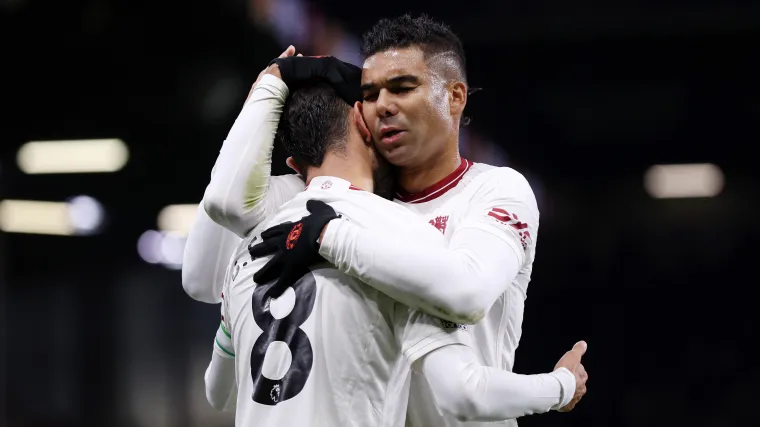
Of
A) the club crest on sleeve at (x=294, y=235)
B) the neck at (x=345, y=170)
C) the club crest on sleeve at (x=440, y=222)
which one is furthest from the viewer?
the club crest on sleeve at (x=440, y=222)

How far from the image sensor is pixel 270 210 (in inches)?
69.6

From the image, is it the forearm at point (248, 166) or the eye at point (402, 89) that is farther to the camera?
the eye at point (402, 89)

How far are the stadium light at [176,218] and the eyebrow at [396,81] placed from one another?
4639 mm

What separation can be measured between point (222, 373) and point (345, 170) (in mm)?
589

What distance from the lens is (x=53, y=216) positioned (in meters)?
6.52

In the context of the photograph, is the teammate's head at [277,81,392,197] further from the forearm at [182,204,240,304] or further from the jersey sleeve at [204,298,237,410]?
the jersey sleeve at [204,298,237,410]

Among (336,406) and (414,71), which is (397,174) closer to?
(414,71)

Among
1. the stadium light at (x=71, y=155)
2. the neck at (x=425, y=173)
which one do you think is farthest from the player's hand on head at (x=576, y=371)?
the stadium light at (x=71, y=155)

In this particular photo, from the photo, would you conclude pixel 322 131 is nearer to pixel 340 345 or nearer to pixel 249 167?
pixel 249 167

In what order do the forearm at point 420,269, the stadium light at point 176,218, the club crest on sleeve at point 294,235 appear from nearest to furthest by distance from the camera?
the forearm at point 420,269
the club crest on sleeve at point 294,235
the stadium light at point 176,218

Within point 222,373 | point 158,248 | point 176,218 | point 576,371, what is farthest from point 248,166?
point 158,248

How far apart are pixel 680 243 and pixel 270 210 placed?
4.77 m

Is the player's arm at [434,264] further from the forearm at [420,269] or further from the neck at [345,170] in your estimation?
the neck at [345,170]

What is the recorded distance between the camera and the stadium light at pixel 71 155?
645 cm
